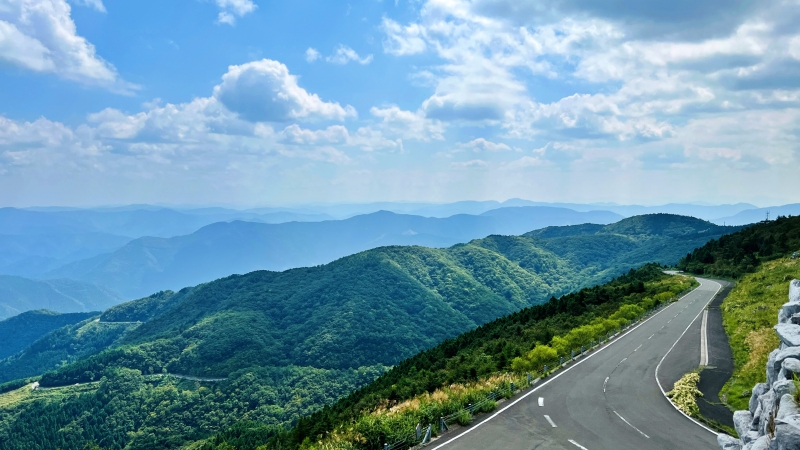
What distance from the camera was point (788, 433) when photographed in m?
9.47

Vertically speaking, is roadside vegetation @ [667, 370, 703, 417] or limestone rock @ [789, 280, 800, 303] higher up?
limestone rock @ [789, 280, 800, 303]

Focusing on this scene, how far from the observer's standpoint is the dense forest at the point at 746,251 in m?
84.2

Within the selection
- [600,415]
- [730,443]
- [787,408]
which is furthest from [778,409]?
[600,415]

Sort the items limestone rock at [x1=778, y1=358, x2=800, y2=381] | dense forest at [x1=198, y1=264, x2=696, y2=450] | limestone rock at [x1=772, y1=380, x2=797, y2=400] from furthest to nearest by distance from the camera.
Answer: dense forest at [x1=198, y1=264, x2=696, y2=450]
limestone rock at [x1=778, y1=358, x2=800, y2=381]
limestone rock at [x1=772, y1=380, x2=797, y2=400]

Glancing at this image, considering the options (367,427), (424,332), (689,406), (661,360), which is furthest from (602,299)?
(424,332)

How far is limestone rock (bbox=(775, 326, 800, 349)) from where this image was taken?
1252cm

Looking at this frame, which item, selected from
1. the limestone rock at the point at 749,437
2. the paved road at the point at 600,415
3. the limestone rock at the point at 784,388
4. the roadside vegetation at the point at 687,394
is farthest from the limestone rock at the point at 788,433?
the roadside vegetation at the point at 687,394

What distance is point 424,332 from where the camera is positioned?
18675 centimetres

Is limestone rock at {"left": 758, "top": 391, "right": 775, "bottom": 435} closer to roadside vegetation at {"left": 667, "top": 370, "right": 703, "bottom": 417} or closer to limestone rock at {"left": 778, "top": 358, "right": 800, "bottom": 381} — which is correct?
limestone rock at {"left": 778, "top": 358, "right": 800, "bottom": 381}

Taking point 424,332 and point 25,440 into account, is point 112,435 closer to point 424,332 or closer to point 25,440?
Result: point 25,440

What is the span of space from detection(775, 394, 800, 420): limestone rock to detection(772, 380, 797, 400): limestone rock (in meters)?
0.19

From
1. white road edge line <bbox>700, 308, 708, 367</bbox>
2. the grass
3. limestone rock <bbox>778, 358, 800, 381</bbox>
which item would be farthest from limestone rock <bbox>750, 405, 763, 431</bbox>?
white road edge line <bbox>700, 308, 708, 367</bbox>

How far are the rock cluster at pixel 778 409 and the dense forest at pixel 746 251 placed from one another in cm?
8294

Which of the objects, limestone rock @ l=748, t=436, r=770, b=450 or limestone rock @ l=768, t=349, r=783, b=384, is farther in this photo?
limestone rock @ l=768, t=349, r=783, b=384
